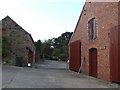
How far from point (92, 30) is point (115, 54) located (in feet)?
20.3

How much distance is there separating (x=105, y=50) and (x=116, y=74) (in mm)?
2796

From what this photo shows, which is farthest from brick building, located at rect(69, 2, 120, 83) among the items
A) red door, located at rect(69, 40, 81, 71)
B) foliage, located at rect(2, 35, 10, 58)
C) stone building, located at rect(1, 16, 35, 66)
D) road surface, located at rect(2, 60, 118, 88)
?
foliage, located at rect(2, 35, 10, 58)

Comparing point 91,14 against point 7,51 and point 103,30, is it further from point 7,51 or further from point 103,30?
point 7,51

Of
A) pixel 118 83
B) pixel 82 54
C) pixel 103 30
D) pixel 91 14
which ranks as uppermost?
pixel 91 14

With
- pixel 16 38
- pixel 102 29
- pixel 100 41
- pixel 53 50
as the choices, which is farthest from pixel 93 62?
pixel 53 50

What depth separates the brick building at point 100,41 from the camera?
14411 millimetres

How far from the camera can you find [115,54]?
14.1m

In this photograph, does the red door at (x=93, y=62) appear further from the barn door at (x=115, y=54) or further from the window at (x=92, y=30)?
the barn door at (x=115, y=54)

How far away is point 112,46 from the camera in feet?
48.2

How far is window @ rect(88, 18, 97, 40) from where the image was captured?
1922 centimetres

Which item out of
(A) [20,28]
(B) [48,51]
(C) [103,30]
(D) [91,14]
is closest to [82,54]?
(D) [91,14]

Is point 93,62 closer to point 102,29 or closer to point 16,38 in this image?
point 102,29

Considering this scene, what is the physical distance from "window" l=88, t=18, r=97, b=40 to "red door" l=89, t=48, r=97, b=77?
1.10 m

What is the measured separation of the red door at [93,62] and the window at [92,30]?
43.2 inches
